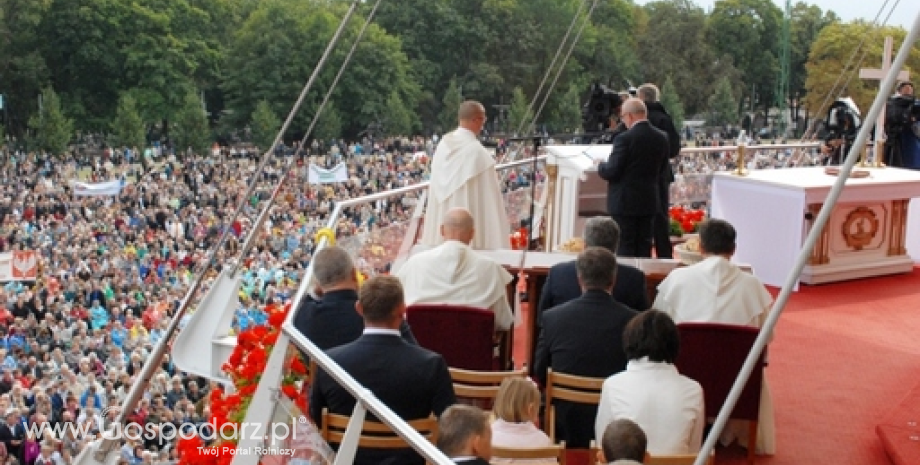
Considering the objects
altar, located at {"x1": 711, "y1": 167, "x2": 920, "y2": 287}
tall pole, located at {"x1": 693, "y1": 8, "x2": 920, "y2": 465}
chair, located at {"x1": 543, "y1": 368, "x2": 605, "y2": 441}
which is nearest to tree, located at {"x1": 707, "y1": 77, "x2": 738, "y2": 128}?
altar, located at {"x1": 711, "y1": 167, "x2": 920, "y2": 287}

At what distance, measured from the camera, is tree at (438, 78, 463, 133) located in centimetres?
5447

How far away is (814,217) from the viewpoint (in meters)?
8.04

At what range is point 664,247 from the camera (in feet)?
25.3

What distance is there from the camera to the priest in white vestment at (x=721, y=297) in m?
4.68

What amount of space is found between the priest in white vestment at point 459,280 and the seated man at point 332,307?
2.84 feet

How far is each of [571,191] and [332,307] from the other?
162 inches

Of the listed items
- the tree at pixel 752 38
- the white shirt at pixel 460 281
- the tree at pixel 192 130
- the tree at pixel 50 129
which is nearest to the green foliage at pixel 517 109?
the tree at pixel 752 38

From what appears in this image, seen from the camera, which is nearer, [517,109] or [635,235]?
[635,235]

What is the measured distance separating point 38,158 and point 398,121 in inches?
643

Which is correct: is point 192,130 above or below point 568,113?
below

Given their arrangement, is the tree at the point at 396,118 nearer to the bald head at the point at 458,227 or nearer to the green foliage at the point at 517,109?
the green foliage at the point at 517,109

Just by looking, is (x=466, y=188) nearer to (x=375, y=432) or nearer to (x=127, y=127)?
(x=375, y=432)

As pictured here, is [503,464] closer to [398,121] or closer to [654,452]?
[654,452]

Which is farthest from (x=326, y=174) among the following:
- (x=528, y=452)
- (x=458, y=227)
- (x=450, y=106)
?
(x=528, y=452)
